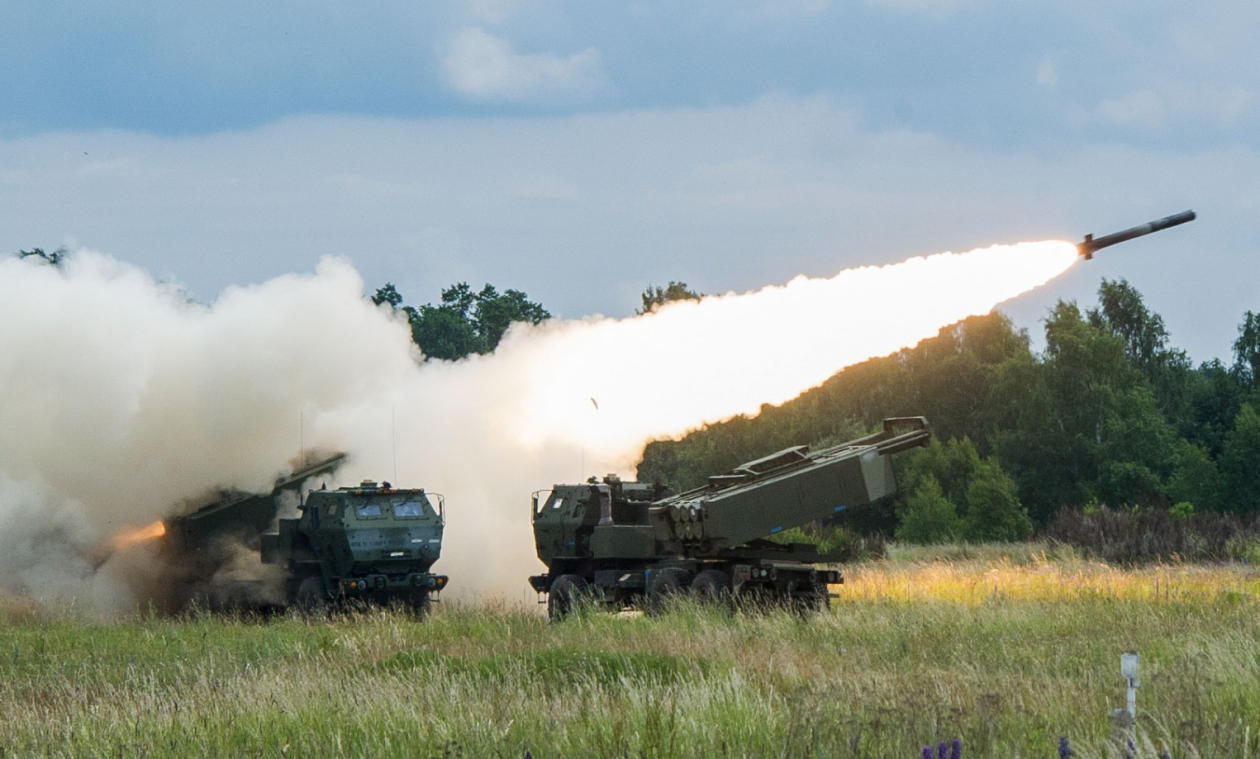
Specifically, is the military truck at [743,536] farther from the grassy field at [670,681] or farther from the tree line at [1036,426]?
the tree line at [1036,426]

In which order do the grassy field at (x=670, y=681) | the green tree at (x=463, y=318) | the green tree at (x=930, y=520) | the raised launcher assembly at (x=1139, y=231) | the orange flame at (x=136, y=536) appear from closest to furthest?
the grassy field at (x=670, y=681), the raised launcher assembly at (x=1139, y=231), the orange flame at (x=136, y=536), the green tree at (x=930, y=520), the green tree at (x=463, y=318)

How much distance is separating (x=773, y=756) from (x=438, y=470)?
80.9ft

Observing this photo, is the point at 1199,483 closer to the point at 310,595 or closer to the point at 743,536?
the point at 743,536

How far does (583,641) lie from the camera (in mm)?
16328

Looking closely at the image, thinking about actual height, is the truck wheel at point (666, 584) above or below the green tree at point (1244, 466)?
above

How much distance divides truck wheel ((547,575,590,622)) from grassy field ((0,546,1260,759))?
1.21 metres

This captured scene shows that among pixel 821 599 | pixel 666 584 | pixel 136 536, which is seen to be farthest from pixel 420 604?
pixel 821 599

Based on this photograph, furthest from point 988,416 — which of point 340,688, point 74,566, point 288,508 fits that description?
point 340,688

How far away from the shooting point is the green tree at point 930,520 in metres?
43.9

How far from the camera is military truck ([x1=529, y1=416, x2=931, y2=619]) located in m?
20.1

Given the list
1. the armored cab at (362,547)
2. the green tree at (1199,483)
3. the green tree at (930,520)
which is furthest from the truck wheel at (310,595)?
the green tree at (1199,483)

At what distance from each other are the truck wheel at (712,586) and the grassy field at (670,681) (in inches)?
35.9

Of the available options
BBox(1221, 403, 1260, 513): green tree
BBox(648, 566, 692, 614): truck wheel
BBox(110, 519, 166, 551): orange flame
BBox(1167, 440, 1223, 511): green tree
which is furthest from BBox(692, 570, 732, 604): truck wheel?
BBox(1221, 403, 1260, 513): green tree

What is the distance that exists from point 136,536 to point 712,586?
13137mm
